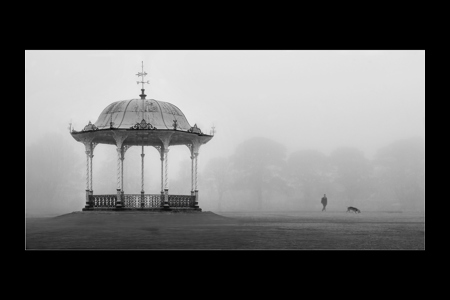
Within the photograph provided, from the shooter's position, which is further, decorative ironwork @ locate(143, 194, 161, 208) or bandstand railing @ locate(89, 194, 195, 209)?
decorative ironwork @ locate(143, 194, 161, 208)

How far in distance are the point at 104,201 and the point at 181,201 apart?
4.07 m

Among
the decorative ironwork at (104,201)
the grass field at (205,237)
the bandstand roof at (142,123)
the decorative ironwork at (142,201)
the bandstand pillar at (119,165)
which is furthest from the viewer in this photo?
the decorative ironwork at (142,201)

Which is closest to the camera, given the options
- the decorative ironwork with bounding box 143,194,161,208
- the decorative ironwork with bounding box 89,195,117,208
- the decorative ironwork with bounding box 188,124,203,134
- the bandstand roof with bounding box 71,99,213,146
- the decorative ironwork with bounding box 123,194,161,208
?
the bandstand roof with bounding box 71,99,213,146

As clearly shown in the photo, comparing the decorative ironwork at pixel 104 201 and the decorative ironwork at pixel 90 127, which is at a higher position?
the decorative ironwork at pixel 90 127

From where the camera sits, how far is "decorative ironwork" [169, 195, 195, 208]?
110 ft

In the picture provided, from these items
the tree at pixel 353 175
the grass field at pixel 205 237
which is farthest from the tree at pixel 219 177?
the grass field at pixel 205 237

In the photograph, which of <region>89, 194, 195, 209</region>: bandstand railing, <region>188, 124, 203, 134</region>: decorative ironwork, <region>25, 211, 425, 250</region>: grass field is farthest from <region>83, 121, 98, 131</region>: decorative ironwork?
<region>25, 211, 425, 250</region>: grass field

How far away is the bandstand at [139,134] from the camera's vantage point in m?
32.4

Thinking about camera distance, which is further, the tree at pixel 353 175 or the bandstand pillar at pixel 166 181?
the tree at pixel 353 175

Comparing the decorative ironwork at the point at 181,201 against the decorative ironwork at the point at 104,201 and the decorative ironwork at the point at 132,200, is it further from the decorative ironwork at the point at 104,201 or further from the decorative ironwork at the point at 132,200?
the decorative ironwork at the point at 104,201

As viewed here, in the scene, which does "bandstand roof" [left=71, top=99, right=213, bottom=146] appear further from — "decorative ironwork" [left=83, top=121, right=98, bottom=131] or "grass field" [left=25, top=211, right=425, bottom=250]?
"grass field" [left=25, top=211, right=425, bottom=250]
